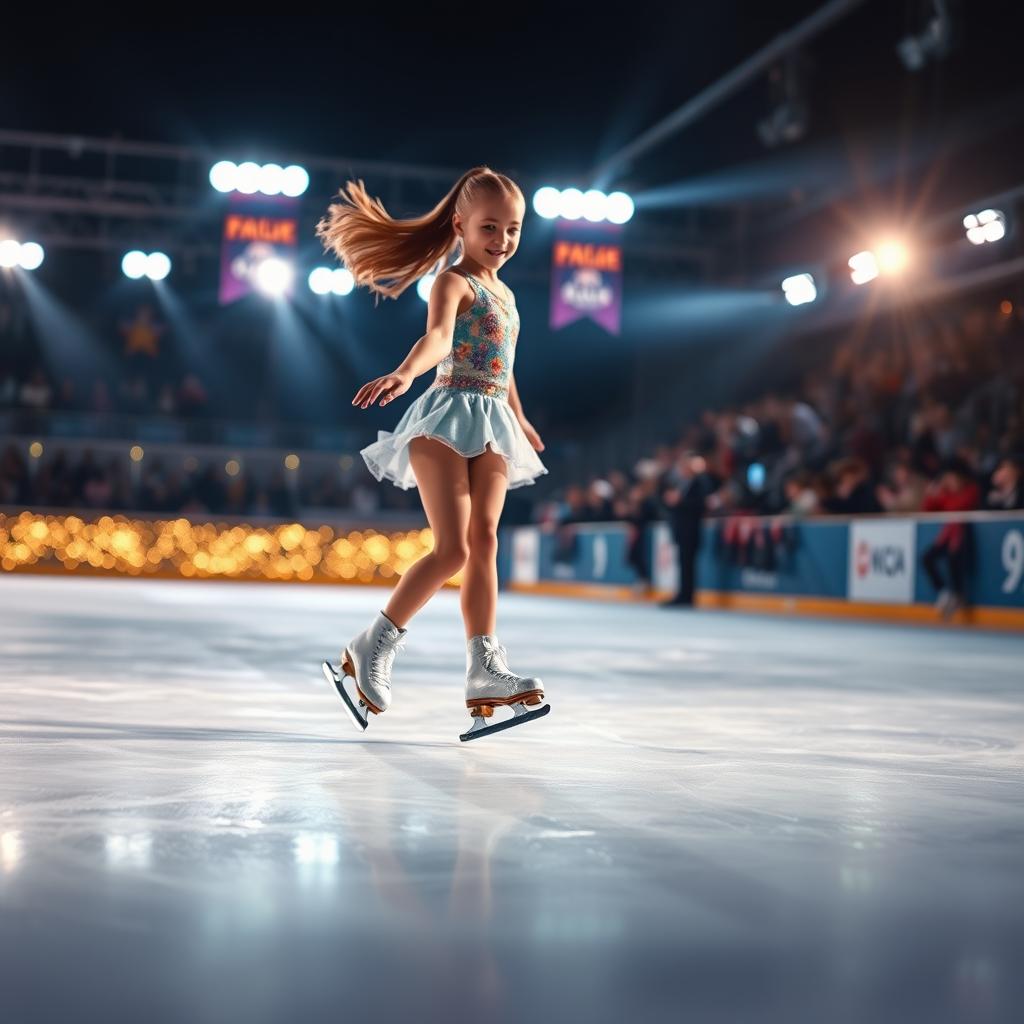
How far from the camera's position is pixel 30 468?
21.0 m

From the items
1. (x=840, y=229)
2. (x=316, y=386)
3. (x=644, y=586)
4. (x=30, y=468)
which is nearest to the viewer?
(x=644, y=586)

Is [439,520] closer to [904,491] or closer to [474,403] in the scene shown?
[474,403]

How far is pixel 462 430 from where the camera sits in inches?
123

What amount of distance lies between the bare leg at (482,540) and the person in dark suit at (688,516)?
34.9 ft

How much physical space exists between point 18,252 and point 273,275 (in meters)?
3.86

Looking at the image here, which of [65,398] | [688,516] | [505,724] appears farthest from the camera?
[65,398]

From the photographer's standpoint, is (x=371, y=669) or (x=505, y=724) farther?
(x=371, y=669)

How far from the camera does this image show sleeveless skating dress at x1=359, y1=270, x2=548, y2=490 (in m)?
3.12

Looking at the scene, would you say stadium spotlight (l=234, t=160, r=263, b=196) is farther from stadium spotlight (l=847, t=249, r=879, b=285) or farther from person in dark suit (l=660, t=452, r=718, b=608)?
stadium spotlight (l=847, t=249, r=879, b=285)

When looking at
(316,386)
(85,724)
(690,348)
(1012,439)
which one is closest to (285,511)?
(316,386)

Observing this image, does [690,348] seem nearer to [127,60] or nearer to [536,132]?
[536,132]

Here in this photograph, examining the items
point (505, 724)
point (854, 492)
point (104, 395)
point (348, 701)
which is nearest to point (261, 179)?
point (854, 492)

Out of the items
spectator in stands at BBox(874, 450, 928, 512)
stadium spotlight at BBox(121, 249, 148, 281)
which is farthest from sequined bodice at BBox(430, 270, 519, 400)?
A: stadium spotlight at BBox(121, 249, 148, 281)

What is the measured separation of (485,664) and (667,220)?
15.9 metres
